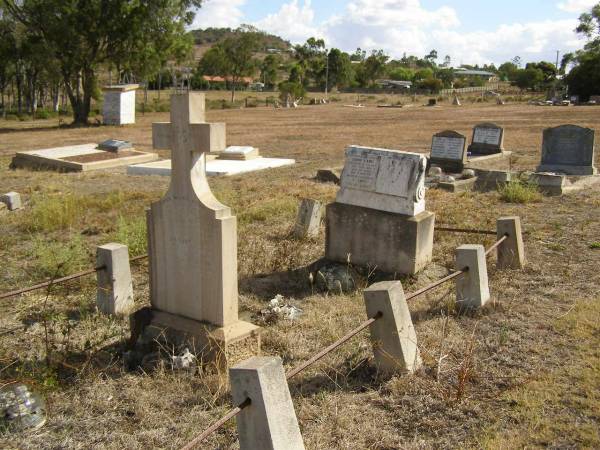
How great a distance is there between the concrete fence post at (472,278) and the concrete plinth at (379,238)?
101 centimetres

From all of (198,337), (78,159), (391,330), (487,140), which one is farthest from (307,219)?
(487,140)

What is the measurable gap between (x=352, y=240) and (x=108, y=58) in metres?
24.8

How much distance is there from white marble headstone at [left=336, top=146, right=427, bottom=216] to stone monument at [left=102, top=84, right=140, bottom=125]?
23116mm

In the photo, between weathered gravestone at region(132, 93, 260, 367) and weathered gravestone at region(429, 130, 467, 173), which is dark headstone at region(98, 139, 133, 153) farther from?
weathered gravestone at region(132, 93, 260, 367)

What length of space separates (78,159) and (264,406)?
43.8 feet

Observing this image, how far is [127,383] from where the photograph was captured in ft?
12.8

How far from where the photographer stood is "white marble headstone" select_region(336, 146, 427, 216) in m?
6.14

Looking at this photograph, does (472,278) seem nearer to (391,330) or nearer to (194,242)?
(391,330)

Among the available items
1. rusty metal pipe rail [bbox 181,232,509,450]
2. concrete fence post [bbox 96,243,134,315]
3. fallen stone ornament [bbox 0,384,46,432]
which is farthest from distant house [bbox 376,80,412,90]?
fallen stone ornament [bbox 0,384,46,432]

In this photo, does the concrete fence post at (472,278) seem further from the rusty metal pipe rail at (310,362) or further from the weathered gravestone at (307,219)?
the weathered gravestone at (307,219)

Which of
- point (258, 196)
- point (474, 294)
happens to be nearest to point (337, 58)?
point (258, 196)

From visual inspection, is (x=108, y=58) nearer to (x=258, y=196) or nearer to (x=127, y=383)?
(x=258, y=196)

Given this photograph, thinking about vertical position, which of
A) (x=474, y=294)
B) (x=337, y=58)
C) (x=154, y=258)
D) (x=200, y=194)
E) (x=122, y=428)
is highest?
(x=337, y=58)

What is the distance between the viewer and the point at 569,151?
1294 cm
